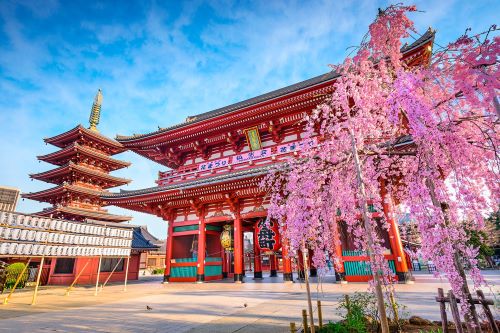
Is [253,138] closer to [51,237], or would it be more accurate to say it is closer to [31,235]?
[51,237]

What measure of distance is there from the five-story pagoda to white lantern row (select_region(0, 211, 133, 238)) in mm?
10723

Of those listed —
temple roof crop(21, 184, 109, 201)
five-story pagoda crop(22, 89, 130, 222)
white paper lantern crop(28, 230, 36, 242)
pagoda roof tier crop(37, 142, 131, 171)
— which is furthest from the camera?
pagoda roof tier crop(37, 142, 131, 171)

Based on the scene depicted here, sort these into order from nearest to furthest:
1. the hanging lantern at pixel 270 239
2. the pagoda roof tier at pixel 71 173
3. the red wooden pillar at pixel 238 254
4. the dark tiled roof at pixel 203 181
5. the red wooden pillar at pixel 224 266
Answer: the dark tiled roof at pixel 203 181
the hanging lantern at pixel 270 239
the red wooden pillar at pixel 238 254
the red wooden pillar at pixel 224 266
the pagoda roof tier at pixel 71 173

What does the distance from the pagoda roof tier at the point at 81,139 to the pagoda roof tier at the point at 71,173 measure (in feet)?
9.38

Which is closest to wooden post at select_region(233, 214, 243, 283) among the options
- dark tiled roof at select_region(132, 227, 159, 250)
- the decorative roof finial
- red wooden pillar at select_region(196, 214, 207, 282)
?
red wooden pillar at select_region(196, 214, 207, 282)

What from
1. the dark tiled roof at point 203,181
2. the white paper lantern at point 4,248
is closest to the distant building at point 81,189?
the dark tiled roof at point 203,181

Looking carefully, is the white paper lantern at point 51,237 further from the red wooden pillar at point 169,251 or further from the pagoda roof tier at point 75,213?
the pagoda roof tier at point 75,213

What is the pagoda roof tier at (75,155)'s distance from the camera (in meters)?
21.8

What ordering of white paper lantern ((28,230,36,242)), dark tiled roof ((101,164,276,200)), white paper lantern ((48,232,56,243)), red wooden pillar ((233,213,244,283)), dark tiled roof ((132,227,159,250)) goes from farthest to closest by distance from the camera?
dark tiled roof ((132,227,159,250))
red wooden pillar ((233,213,244,283))
dark tiled roof ((101,164,276,200))
white paper lantern ((48,232,56,243))
white paper lantern ((28,230,36,242))

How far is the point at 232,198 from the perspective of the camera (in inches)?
522

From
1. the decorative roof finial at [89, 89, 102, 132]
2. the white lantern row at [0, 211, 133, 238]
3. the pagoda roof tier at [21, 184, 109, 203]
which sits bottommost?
the white lantern row at [0, 211, 133, 238]

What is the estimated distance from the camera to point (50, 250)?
28.2ft

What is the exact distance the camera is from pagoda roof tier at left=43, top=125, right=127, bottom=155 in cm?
2258

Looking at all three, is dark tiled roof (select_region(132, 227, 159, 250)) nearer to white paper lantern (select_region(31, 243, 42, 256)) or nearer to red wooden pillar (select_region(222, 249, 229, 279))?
red wooden pillar (select_region(222, 249, 229, 279))
